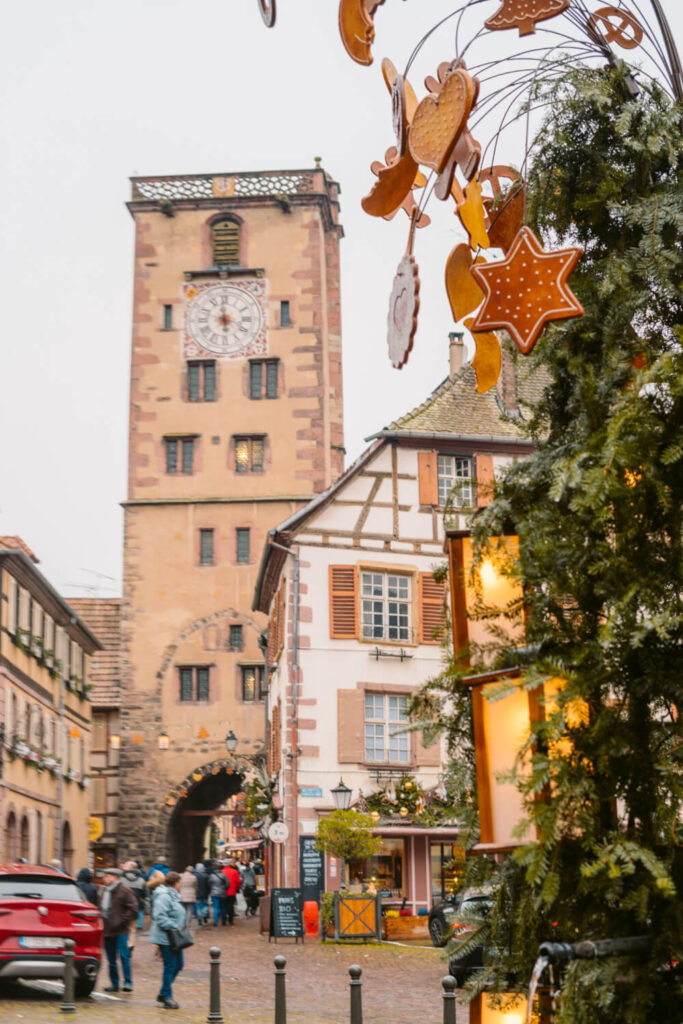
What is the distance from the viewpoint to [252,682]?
1656 inches

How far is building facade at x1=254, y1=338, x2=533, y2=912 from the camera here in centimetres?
2784

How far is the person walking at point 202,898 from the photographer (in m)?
32.4

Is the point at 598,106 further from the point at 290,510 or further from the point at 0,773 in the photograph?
the point at 290,510

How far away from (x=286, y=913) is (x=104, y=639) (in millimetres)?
25117

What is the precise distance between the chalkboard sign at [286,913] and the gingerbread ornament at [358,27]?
21231 millimetres

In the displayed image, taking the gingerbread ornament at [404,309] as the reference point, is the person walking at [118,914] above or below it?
below

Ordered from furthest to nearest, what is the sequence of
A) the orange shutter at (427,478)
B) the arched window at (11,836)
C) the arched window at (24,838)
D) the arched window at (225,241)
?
the arched window at (225,241), the arched window at (24,838), the arched window at (11,836), the orange shutter at (427,478)

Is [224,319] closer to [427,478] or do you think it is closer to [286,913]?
[427,478]

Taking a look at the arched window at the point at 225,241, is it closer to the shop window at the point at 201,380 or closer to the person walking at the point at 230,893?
the shop window at the point at 201,380

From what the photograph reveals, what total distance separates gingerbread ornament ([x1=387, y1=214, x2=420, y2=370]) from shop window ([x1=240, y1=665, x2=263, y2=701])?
122 feet

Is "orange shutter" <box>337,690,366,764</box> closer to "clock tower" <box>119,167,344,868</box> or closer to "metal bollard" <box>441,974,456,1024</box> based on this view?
"clock tower" <box>119,167,344,868</box>

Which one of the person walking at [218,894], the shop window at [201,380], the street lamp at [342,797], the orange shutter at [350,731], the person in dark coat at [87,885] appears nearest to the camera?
the person in dark coat at [87,885]

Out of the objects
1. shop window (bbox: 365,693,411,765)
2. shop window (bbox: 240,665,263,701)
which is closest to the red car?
shop window (bbox: 365,693,411,765)

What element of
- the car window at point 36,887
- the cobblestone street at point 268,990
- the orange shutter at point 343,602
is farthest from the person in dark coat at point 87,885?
the orange shutter at point 343,602
